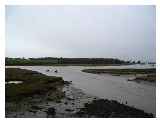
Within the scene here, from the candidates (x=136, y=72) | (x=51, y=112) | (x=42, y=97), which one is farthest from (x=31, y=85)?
(x=136, y=72)

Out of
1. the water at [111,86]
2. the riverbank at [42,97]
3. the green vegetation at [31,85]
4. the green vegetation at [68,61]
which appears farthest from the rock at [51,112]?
the green vegetation at [68,61]

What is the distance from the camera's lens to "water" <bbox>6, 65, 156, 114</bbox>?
108 inches

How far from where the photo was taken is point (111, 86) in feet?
9.84

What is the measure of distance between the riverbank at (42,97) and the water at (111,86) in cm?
7

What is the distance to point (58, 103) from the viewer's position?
286cm

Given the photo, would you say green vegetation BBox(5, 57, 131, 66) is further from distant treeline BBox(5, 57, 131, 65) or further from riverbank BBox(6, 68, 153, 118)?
riverbank BBox(6, 68, 153, 118)

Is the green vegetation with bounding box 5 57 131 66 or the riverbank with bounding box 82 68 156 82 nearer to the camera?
the riverbank with bounding box 82 68 156 82

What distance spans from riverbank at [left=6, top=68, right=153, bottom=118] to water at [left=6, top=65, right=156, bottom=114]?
0.22ft

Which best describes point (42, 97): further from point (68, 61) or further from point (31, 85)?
point (68, 61)

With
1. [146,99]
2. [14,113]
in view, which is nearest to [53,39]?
[14,113]

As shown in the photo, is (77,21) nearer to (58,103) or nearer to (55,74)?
(55,74)

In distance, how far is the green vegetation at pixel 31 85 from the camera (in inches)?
110

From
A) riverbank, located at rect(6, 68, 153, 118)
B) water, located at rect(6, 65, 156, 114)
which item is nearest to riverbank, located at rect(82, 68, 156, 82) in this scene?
water, located at rect(6, 65, 156, 114)
